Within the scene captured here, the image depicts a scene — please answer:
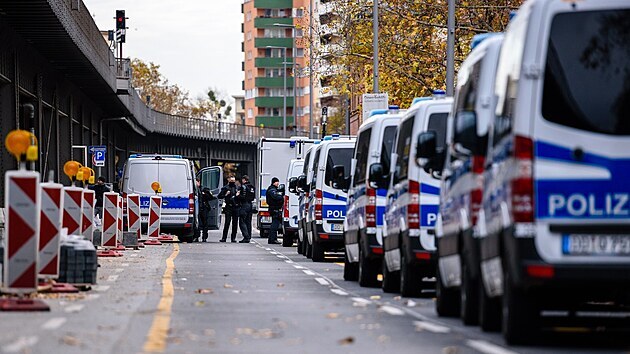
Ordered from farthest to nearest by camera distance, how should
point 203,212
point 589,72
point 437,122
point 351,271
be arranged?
point 203,212 → point 351,271 → point 437,122 → point 589,72

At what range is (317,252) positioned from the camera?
31.9 m

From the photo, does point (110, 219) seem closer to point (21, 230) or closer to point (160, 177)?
point (160, 177)

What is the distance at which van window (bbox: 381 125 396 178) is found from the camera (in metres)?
22.6

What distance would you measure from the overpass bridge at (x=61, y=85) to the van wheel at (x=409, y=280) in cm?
1564

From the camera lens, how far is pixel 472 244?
14305 mm

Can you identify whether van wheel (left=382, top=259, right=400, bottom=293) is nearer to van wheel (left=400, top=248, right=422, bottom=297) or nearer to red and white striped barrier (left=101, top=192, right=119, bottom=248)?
van wheel (left=400, top=248, right=422, bottom=297)

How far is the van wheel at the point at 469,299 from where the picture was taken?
48.5 feet

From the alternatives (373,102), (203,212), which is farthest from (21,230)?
(203,212)

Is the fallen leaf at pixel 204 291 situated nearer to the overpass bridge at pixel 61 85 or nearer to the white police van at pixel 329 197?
the white police van at pixel 329 197

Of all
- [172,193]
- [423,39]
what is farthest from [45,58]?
[423,39]

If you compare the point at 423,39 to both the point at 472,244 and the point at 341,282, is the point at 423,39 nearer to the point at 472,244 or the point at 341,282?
the point at 341,282

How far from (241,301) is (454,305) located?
3.05 metres

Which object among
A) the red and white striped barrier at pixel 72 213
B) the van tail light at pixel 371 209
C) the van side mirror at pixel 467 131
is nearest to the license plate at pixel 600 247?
the van side mirror at pixel 467 131

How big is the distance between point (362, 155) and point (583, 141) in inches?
458
